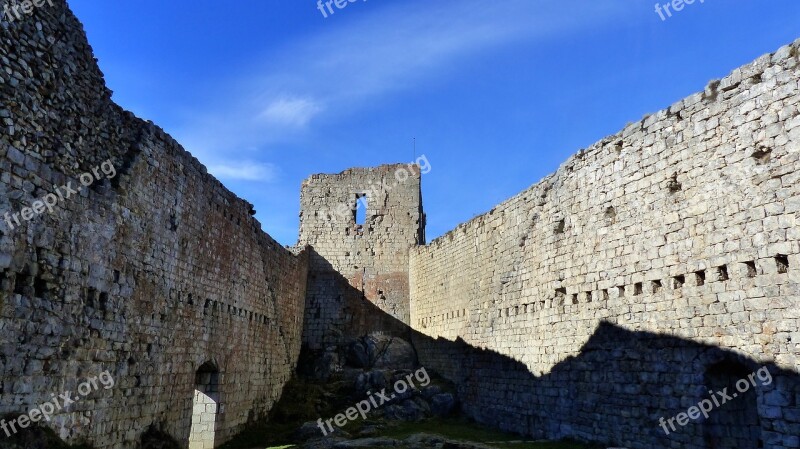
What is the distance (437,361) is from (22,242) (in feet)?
52.6

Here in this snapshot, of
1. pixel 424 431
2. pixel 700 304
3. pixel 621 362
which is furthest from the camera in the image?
pixel 424 431

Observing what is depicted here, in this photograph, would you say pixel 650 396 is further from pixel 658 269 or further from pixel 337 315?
→ pixel 337 315

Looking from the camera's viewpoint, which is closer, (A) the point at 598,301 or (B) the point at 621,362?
(B) the point at 621,362

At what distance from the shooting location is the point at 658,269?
423 inches

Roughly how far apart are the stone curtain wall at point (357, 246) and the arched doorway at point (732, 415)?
54.8 feet

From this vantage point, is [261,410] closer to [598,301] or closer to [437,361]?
[437,361]

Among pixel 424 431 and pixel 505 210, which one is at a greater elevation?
pixel 505 210

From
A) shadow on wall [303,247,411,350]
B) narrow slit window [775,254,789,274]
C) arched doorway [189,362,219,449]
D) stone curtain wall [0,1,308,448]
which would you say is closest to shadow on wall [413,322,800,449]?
narrow slit window [775,254,789,274]

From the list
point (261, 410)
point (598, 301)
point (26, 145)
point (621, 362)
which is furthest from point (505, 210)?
point (26, 145)

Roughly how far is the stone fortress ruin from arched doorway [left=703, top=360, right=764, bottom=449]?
32 millimetres

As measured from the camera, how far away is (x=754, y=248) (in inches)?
349

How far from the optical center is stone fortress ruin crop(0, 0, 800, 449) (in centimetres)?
841

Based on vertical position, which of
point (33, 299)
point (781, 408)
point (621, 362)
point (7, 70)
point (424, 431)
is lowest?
point (424, 431)

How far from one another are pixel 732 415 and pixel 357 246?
19218mm
